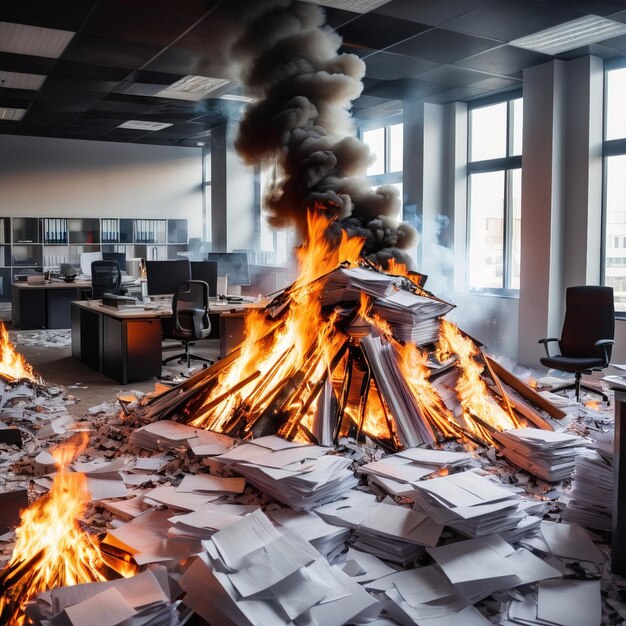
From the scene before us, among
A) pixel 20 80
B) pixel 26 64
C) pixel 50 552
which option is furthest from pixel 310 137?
pixel 20 80

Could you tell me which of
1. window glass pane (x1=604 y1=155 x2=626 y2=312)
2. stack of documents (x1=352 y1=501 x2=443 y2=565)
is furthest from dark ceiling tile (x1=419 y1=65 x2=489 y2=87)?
stack of documents (x1=352 y1=501 x2=443 y2=565)

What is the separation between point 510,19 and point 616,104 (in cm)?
195

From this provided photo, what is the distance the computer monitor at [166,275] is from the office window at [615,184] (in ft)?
14.9

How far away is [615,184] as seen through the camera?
6691 mm

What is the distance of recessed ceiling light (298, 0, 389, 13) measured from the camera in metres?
5.04

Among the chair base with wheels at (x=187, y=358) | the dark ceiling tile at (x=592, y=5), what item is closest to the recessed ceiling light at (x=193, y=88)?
the chair base with wheels at (x=187, y=358)

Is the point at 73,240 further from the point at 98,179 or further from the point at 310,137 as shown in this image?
the point at 310,137

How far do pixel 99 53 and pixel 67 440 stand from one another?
167 inches

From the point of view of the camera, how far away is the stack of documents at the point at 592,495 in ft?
8.78

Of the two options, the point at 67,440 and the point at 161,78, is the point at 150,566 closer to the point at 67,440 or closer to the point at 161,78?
the point at 67,440

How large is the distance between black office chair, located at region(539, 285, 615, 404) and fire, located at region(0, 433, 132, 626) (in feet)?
13.0

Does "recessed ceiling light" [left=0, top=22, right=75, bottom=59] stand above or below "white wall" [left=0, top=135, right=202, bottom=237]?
above

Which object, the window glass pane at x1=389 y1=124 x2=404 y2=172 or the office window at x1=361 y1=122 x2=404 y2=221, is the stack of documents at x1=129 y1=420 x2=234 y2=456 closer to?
the office window at x1=361 y1=122 x2=404 y2=221

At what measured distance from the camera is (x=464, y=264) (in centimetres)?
858
